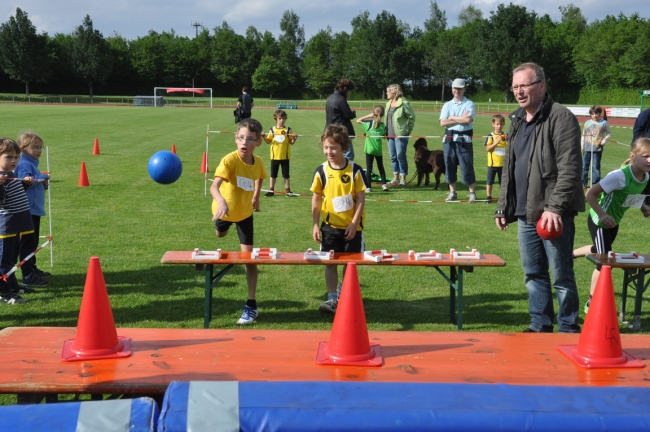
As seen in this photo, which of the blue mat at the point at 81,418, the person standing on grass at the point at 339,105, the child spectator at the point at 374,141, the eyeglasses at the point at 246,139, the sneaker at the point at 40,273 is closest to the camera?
the blue mat at the point at 81,418

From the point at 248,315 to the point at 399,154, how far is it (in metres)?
9.44

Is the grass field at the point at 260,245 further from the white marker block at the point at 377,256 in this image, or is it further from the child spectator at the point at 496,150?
the child spectator at the point at 496,150

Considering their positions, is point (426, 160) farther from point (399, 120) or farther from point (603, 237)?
point (603, 237)

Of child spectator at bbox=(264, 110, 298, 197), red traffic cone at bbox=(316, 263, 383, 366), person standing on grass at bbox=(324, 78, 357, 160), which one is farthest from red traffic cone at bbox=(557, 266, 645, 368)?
child spectator at bbox=(264, 110, 298, 197)

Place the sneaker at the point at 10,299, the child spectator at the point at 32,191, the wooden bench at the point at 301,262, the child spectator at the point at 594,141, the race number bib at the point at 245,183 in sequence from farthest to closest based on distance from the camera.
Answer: the child spectator at the point at 594,141 < the child spectator at the point at 32,191 < the sneaker at the point at 10,299 < the race number bib at the point at 245,183 < the wooden bench at the point at 301,262

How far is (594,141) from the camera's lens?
16.0m

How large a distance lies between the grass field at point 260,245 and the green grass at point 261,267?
2 cm

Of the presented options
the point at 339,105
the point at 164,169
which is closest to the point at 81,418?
the point at 164,169

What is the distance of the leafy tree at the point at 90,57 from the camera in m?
93.4

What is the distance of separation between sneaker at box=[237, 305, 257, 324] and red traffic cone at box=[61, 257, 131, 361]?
2.33 m

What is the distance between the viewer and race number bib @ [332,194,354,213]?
634cm

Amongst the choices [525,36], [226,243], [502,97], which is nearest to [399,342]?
[226,243]

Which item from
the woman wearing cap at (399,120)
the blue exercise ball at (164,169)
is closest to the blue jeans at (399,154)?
the woman wearing cap at (399,120)

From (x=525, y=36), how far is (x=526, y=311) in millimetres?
95708
